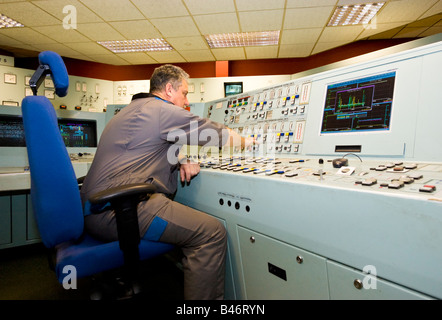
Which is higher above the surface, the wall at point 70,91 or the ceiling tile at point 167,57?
the ceiling tile at point 167,57

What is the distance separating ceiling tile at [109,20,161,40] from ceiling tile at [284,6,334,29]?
6.90ft

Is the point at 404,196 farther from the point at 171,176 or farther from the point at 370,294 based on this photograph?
the point at 171,176

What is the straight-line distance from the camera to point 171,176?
1230 millimetres

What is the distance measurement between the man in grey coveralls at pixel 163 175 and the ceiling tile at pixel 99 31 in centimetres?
332

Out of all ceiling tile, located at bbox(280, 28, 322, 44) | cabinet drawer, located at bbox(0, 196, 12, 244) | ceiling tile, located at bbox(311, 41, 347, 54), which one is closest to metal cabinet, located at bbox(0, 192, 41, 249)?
cabinet drawer, located at bbox(0, 196, 12, 244)

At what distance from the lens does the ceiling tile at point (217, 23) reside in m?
3.40

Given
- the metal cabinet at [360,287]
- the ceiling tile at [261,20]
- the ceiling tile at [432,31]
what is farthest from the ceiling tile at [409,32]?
the metal cabinet at [360,287]

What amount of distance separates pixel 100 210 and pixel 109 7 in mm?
3290

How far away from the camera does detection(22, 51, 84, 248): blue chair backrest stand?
0.76 m

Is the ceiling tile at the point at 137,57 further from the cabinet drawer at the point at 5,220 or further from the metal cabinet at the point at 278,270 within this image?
the metal cabinet at the point at 278,270

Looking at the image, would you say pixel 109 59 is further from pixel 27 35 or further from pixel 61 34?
pixel 27 35

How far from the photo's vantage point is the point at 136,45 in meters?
4.54

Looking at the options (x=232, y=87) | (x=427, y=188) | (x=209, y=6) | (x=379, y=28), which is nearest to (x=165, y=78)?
(x=427, y=188)

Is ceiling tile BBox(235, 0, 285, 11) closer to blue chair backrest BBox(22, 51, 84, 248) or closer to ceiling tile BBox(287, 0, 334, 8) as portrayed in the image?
ceiling tile BBox(287, 0, 334, 8)
